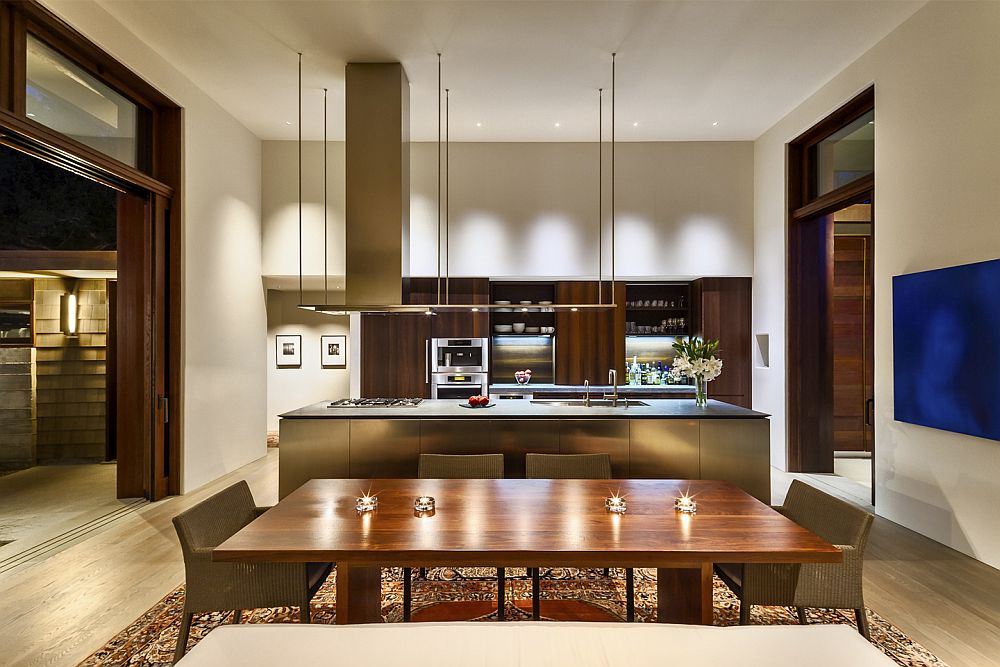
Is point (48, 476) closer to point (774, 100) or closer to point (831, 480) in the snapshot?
point (831, 480)

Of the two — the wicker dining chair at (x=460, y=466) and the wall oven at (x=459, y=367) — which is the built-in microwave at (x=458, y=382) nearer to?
the wall oven at (x=459, y=367)

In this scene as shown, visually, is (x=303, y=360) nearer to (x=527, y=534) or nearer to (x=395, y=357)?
(x=395, y=357)

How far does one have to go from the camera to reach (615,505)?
7.22 ft

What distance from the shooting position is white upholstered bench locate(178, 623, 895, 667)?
143 centimetres

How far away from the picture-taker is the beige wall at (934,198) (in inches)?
133

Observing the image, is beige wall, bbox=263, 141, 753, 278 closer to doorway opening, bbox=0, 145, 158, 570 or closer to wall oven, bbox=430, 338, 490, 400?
wall oven, bbox=430, 338, 490, 400

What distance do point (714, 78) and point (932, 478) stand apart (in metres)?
3.80

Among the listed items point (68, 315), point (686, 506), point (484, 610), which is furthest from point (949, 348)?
point (68, 315)

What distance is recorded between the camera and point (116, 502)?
470 cm

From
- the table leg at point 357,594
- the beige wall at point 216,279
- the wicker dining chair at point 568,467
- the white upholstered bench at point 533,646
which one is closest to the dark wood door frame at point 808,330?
the wicker dining chair at point 568,467

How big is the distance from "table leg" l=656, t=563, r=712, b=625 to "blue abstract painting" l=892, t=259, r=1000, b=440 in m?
2.41

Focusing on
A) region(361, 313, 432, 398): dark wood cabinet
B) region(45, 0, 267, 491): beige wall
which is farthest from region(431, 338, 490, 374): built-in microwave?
region(45, 0, 267, 491): beige wall

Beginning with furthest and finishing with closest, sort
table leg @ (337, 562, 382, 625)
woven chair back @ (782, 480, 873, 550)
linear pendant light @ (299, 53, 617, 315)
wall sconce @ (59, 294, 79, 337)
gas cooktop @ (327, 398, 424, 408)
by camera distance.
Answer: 1. wall sconce @ (59, 294, 79, 337)
2. gas cooktop @ (327, 398, 424, 408)
3. linear pendant light @ (299, 53, 617, 315)
4. woven chair back @ (782, 480, 873, 550)
5. table leg @ (337, 562, 382, 625)

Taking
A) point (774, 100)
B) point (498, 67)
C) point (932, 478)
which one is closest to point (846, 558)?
point (932, 478)
